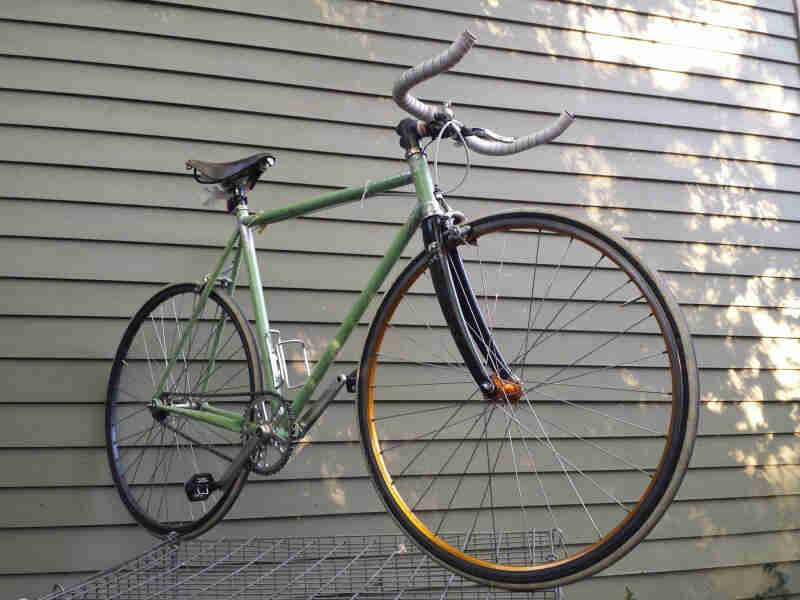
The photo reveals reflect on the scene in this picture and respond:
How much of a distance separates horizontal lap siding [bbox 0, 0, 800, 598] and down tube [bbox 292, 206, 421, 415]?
728mm

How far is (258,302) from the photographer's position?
2.04 meters

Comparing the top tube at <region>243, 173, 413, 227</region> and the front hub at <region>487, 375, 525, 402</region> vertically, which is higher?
the top tube at <region>243, 173, 413, 227</region>

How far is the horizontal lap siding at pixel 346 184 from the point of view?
2.35m

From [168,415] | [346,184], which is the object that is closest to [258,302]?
[168,415]

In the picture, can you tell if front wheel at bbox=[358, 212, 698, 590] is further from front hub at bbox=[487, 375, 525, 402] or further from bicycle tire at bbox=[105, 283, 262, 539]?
front hub at bbox=[487, 375, 525, 402]

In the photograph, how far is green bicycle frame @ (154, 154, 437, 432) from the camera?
5.53 ft

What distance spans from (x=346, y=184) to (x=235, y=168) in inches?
25.2

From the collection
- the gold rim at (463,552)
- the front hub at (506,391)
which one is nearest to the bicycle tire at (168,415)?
the gold rim at (463,552)

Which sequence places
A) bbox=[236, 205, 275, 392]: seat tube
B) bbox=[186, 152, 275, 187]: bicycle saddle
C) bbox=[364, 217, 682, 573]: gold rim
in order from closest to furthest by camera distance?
bbox=[364, 217, 682, 573]: gold rim → bbox=[236, 205, 275, 392]: seat tube → bbox=[186, 152, 275, 187]: bicycle saddle

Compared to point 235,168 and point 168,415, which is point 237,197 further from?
point 168,415

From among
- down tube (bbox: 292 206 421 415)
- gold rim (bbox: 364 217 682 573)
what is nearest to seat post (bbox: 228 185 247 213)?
down tube (bbox: 292 206 421 415)

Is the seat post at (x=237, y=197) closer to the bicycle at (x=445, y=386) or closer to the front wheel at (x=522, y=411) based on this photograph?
the bicycle at (x=445, y=386)

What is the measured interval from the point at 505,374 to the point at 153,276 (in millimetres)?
1371

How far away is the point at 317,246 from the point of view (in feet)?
8.60
